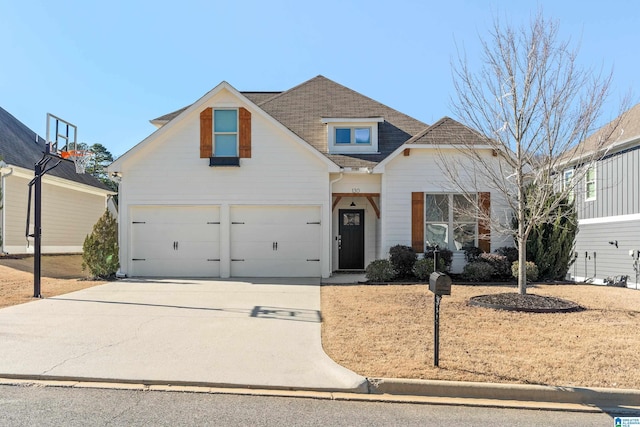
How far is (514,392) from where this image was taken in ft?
17.1

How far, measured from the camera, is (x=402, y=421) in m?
4.60

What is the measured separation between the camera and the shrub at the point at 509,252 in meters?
14.2

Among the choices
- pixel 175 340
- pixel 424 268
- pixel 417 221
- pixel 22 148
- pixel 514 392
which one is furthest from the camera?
pixel 22 148

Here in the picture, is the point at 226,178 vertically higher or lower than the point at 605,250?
higher

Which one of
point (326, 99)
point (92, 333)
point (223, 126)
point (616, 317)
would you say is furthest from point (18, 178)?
point (616, 317)

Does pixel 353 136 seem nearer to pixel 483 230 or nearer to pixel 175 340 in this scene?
pixel 483 230

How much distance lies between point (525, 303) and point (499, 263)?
4403mm

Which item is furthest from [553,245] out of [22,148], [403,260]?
[22,148]

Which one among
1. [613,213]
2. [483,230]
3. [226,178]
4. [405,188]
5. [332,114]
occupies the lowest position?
[483,230]

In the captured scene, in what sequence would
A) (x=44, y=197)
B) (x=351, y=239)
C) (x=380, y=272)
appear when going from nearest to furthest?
(x=380, y=272) → (x=351, y=239) → (x=44, y=197)

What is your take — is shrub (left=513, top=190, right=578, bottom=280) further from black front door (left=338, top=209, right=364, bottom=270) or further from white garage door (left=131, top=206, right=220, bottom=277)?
white garage door (left=131, top=206, right=220, bottom=277)

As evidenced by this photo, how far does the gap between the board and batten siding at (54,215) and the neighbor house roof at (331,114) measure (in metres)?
5.98

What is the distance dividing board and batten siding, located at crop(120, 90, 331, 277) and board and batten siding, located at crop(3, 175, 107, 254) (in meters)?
6.12

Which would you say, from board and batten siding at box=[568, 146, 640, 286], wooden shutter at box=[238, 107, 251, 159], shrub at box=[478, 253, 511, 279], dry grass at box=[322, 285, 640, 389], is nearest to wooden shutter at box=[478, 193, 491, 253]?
shrub at box=[478, 253, 511, 279]
